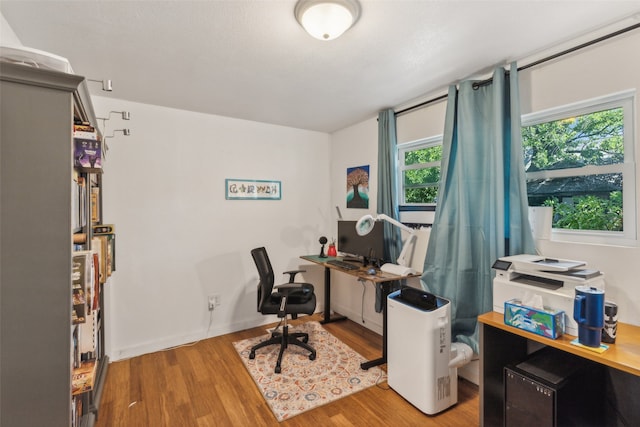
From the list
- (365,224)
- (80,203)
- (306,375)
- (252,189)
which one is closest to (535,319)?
(365,224)

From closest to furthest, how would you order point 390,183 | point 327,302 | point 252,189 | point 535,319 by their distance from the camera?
point 535,319 → point 390,183 → point 252,189 → point 327,302

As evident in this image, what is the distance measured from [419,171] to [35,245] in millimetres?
2833

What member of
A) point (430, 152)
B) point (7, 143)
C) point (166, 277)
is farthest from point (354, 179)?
point (7, 143)

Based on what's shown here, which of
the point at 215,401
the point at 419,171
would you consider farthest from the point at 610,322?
the point at 215,401

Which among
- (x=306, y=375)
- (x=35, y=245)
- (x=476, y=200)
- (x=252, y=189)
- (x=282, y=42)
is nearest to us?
(x=35, y=245)

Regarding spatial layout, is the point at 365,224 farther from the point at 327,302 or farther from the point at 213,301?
the point at 213,301

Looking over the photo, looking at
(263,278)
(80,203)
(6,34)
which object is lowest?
(263,278)

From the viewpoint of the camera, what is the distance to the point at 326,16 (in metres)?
1.44

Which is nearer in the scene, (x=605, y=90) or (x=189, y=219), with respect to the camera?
(x=605, y=90)

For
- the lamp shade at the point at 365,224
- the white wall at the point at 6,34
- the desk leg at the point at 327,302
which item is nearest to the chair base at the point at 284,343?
the desk leg at the point at 327,302

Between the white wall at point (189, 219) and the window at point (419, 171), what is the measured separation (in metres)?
1.27

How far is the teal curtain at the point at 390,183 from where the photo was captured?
292 cm

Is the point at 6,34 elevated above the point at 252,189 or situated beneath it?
elevated above

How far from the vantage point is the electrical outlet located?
3.10 metres
